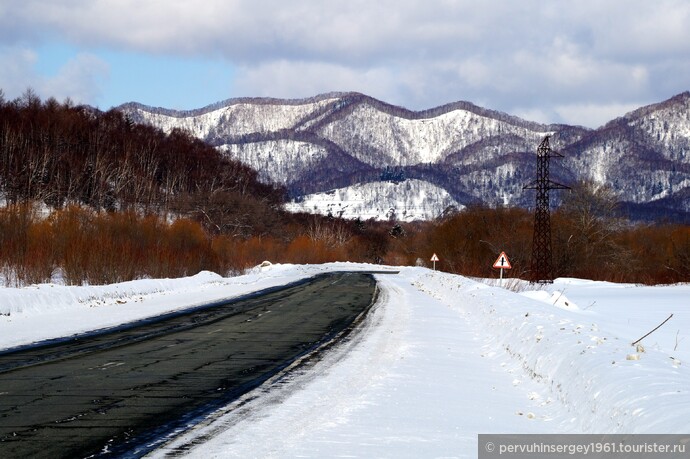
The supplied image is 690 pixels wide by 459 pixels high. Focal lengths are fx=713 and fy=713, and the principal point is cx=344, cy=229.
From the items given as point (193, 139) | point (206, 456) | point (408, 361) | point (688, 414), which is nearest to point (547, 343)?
point (408, 361)

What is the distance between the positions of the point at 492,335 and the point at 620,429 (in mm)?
10111

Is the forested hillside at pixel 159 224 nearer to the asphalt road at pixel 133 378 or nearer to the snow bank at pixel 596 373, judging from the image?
the asphalt road at pixel 133 378

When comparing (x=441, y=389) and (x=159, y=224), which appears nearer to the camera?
(x=441, y=389)

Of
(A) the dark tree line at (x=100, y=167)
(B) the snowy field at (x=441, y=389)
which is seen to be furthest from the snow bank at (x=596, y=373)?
(A) the dark tree line at (x=100, y=167)

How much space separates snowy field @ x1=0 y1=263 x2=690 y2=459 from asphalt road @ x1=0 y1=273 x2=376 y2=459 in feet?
1.79

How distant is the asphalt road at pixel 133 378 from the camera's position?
6910 mm

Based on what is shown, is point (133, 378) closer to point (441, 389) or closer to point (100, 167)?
point (441, 389)

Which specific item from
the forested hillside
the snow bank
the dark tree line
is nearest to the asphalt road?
the snow bank

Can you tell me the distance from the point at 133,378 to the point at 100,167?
3296 inches

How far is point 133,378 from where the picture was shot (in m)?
10.2

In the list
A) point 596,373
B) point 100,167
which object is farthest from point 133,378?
point 100,167

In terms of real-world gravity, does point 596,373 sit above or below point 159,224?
below

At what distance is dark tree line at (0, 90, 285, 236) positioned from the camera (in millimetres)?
79188

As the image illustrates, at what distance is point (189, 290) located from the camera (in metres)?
32.8
